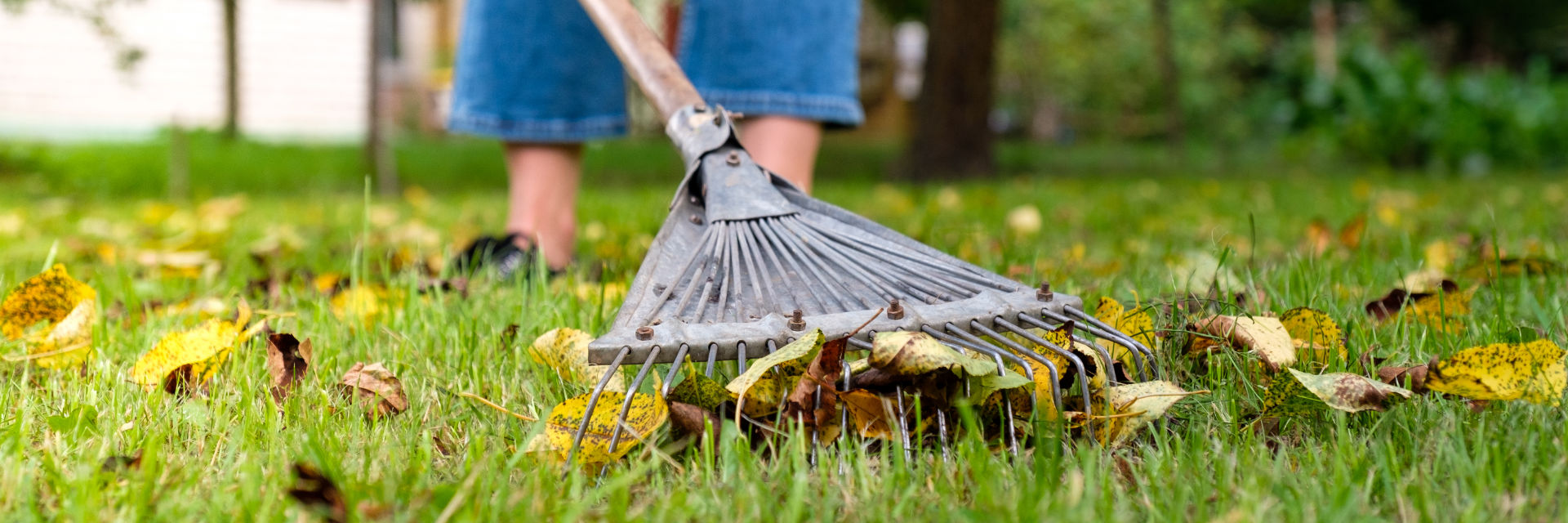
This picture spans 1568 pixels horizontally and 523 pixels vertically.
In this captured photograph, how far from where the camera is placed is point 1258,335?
1.17 m

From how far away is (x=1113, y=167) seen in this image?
8867 millimetres

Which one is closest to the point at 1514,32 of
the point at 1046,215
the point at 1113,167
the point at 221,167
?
the point at 1113,167

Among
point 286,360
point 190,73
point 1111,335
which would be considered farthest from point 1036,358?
point 190,73

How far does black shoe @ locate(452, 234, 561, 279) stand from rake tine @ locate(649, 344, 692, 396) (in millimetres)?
976

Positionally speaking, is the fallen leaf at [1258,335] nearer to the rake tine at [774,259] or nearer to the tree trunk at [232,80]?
the rake tine at [774,259]

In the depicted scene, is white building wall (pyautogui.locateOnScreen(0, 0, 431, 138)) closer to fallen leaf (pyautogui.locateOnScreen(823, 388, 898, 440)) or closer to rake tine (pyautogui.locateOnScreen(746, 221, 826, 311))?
rake tine (pyautogui.locateOnScreen(746, 221, 826, 311))

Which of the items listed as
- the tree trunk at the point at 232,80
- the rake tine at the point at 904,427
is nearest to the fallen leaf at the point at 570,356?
the rake tine at the point at 904,427

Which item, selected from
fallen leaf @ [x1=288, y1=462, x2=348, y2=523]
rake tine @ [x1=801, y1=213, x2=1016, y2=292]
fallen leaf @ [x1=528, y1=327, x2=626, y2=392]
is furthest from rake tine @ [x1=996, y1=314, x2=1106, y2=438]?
fallen leaf @ [x1=288, y1=462, x2=348, y2=523]

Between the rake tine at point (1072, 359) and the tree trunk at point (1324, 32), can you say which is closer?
the rake tine at point (1072, 359)

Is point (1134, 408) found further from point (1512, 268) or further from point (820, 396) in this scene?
point (1512, 268)

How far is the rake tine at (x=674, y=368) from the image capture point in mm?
959

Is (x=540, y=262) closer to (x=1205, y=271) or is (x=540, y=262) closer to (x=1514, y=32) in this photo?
(x=1205, y=271)

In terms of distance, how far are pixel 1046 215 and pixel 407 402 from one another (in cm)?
302

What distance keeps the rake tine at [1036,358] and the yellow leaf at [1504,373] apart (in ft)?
1.15
